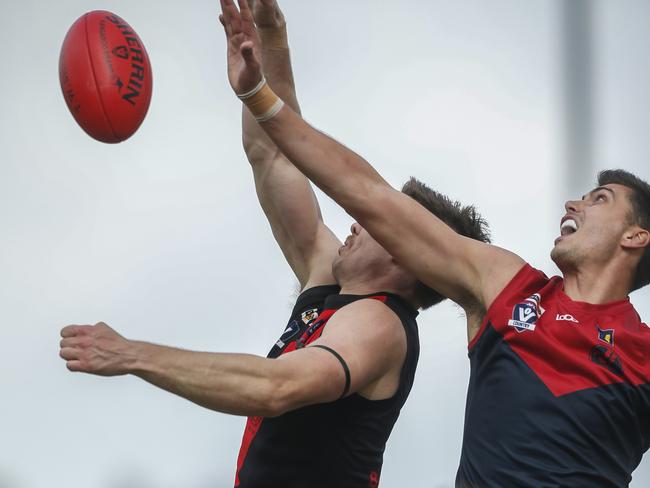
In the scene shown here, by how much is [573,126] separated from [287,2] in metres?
1.23

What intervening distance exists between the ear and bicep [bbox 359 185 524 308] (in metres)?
0.29

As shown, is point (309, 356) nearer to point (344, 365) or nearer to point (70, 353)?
point (344, 365)

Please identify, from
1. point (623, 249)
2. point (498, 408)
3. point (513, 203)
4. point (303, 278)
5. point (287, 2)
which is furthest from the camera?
point (287, 2)

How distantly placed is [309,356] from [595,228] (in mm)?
828

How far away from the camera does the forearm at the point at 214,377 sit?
157 cm

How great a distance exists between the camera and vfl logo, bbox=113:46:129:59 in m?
2.06

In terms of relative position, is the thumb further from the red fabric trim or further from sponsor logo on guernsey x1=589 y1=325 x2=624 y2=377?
sponsor logo on guernsey x1=589 y1=325 x2=624 y2=377

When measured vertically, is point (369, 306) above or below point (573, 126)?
below

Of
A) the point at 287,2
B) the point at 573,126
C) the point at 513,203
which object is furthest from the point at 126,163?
the point at 573,126

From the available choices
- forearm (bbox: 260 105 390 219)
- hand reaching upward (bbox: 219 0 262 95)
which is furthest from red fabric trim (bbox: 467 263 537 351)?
hand reaching upward (bbox: 219 0 262 95)

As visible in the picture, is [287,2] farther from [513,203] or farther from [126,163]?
[513,203]

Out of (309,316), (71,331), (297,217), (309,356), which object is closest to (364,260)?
(309,316)

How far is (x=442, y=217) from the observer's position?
232 centimetres

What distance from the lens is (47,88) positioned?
354 cm
